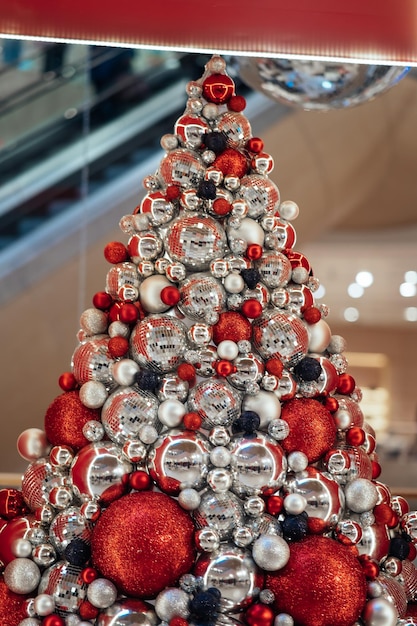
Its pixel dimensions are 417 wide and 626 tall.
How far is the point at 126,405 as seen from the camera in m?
0.97

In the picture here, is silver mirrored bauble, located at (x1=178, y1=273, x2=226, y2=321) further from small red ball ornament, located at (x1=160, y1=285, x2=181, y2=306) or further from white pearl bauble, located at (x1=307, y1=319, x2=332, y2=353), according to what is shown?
white pearl bauble, located at (x1=307, y1=319, x2=332, y2=353)

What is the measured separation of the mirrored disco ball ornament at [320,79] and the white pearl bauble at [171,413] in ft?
3.11

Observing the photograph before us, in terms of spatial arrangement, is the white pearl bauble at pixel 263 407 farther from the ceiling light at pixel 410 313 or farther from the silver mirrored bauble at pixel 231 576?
the ceiling light at pixel 410 313

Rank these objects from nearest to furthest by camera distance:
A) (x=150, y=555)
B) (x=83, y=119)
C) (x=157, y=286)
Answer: (x=150, y=555), (x=157, y=286), (x=83, y=119)

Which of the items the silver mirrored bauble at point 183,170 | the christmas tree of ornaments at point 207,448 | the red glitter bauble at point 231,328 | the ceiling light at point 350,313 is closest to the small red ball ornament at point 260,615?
the christmas tree of ornaments at point 207,448

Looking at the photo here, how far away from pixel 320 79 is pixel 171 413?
98cm

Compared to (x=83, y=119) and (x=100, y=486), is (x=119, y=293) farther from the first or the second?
(x=83, y=119)

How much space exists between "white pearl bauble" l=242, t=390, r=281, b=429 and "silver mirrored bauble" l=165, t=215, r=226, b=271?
0.60 ft

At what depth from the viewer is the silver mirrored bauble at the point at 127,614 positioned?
2.94ft

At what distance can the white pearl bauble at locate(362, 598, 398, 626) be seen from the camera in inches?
36.5

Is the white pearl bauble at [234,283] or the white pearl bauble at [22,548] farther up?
the white pearl bauble at [234,283]

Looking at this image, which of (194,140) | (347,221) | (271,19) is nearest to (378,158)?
(347,221)

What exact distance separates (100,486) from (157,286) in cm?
25

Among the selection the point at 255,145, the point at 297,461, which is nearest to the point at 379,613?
the point at 297,461
